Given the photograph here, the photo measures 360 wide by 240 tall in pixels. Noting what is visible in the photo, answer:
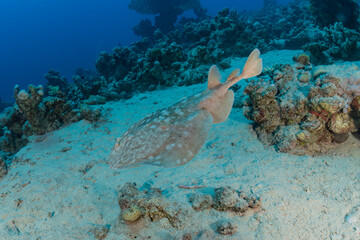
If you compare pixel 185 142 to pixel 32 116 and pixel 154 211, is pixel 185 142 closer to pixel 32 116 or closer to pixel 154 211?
pixel 154 211

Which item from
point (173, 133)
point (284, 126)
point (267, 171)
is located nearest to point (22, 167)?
point (173, 133)

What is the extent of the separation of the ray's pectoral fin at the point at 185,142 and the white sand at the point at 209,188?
3.37ft

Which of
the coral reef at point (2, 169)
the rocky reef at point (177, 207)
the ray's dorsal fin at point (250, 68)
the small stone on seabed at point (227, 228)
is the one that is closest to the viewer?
the small stone on seabed at point (227, 228)

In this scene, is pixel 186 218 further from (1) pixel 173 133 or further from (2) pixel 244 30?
(2) pixel 244 30

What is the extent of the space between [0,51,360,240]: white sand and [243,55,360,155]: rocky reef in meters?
0.30

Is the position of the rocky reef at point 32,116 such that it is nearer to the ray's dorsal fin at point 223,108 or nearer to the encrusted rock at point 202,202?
the ray's dorsal fin at point 223,108

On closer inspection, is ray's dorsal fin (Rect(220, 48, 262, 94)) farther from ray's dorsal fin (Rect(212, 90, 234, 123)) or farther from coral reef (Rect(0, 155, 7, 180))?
coral reef (Rect(0, 155, 7, 180))

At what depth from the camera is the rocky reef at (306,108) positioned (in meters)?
4.12

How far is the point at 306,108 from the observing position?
448 centimetres

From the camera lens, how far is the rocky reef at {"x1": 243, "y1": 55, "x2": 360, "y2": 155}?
13.5 feet

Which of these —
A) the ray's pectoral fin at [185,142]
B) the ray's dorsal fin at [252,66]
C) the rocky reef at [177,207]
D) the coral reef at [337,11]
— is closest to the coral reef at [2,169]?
the rocky reef at [177,207]

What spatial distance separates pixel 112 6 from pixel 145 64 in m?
130

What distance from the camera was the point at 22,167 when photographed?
5.46 m

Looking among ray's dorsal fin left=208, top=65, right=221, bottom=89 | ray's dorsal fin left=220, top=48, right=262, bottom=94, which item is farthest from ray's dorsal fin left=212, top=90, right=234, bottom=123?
ray's dorsal fin left=208, top=65, right=221, bottom=89
